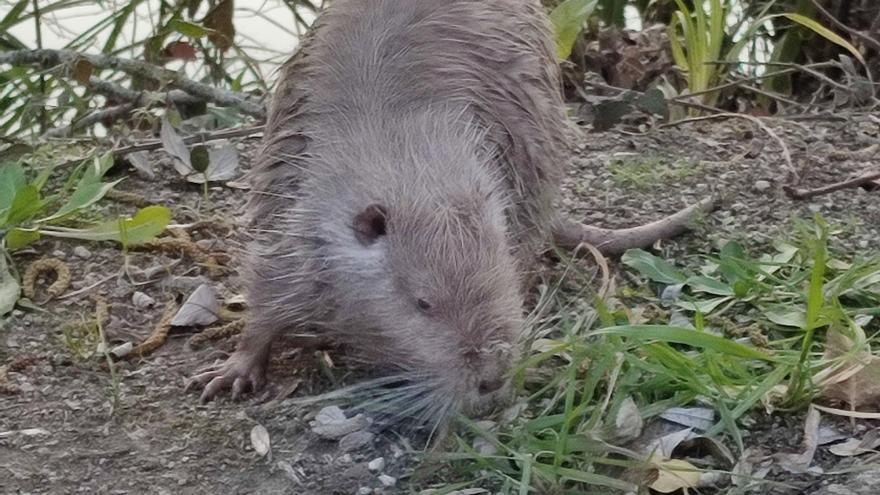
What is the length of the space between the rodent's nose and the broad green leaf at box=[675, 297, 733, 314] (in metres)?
0.65

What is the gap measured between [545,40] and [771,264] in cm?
89

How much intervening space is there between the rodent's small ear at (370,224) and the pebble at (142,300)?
87cm

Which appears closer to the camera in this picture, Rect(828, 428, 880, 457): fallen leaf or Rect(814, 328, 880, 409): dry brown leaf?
Rect(828, 428, 880, 457): fallen leaf

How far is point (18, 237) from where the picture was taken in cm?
341

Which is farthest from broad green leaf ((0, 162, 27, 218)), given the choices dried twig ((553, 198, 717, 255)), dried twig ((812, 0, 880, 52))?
dried twig ((812, 0, 880, 52))

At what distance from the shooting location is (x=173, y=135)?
4.00m

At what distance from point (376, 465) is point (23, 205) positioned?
57.5 inches

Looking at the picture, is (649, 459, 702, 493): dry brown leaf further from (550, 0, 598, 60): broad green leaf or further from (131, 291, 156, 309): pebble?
(550, 0, 598, 60): broad green leaf

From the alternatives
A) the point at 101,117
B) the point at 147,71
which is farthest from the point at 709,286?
the point at 101,117

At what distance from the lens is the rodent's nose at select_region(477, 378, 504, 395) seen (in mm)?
2592

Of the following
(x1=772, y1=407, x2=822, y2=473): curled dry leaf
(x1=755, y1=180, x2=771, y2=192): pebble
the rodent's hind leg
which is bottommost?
(x1=772, y1=407, x2=822, y2=473): curled dry leaf

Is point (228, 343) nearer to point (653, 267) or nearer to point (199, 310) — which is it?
point (199, 310)

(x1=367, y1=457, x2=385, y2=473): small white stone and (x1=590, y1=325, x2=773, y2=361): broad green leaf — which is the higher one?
(x1=590, y1=325, x2=773, y2=361): broad green leaf

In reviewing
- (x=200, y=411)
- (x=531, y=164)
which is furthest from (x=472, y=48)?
(x=200, y=411)
